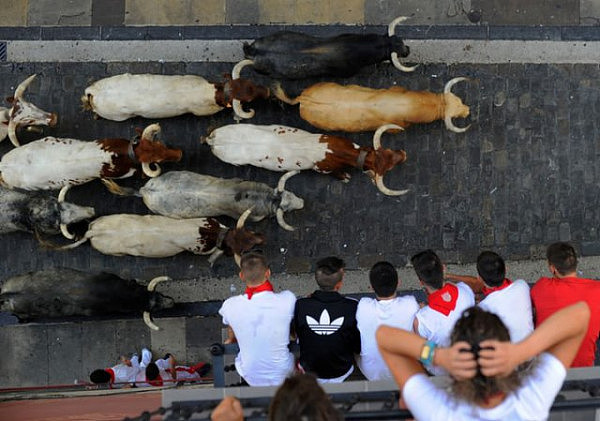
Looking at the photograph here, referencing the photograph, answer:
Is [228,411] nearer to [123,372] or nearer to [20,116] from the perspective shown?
[123,372]

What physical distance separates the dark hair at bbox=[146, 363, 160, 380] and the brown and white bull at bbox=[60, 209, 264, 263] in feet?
4.35

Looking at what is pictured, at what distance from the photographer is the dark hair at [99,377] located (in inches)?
298

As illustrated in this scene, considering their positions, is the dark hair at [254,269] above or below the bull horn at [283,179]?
below

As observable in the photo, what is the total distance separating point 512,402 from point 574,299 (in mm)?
A: 2293

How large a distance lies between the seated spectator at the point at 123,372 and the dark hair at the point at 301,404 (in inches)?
172

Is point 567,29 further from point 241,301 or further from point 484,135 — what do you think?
point 241,301

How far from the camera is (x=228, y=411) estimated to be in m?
4.12

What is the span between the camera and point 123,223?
297 inches

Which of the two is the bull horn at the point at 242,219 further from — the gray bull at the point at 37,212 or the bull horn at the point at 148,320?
the gray bull at the point at 37,212

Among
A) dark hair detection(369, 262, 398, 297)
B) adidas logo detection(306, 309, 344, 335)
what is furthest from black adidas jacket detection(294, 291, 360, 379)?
dark hair detection(369, 262, 398, 297)

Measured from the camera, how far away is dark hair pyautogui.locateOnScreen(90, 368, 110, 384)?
7.58 metres

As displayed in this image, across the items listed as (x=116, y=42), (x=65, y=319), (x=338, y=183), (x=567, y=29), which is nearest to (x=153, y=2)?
(x=116, y=42)

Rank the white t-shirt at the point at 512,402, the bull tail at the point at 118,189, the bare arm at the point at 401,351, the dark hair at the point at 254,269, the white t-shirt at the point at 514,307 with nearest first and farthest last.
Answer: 1. the white t-shirt at the point at 512,402
2. the bare arm at the point at 401,351
3. the white t-shirt at the point at 514,307
4. the dark hair at the point at 254,269
5. the bull tail at the point at 118,189

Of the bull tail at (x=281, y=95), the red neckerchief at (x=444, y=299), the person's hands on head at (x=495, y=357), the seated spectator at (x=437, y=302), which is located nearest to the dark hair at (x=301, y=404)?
the person's hands on head at (x=495, y=357)
